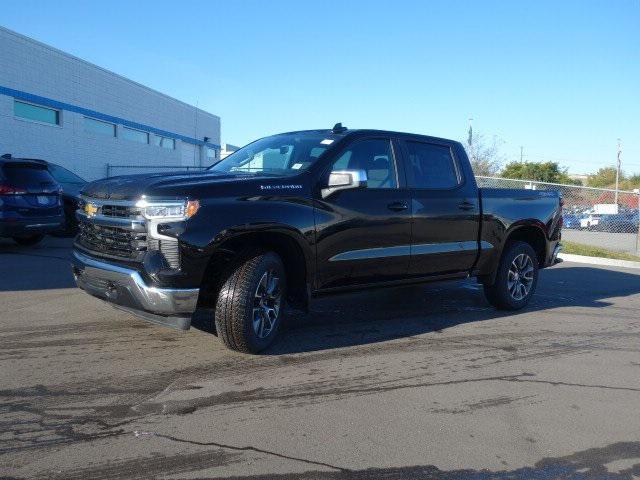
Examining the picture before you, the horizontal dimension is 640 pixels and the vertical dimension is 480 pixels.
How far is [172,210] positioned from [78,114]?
18.4 m

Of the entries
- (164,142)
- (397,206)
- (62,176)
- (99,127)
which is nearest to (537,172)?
(164,142)

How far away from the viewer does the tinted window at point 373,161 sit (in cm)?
587

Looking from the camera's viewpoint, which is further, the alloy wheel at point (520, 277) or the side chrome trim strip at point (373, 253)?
the alloy wheel at point (520, 277)

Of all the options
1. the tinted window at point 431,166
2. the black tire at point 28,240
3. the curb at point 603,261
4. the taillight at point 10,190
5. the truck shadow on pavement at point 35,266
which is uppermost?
the tinted window at point 431,166

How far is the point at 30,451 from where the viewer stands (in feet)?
10.8

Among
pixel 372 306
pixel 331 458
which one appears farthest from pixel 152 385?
pixel 372 306

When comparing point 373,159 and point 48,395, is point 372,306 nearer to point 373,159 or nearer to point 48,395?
point 373,159

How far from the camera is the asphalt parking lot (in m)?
3.31

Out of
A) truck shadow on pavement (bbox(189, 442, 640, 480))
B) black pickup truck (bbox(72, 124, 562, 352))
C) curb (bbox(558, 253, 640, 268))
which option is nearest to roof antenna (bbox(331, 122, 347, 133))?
black pickup truck (bbox(72, 124, 562, 352))

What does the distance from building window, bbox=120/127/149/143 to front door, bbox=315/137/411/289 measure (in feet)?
66.6

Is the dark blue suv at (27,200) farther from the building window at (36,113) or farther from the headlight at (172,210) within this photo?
the building window at (36,113)

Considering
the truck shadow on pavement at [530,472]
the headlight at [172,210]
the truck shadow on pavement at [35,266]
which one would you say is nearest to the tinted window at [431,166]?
the headlight at [172,210]

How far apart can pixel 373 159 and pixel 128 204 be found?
2480mm

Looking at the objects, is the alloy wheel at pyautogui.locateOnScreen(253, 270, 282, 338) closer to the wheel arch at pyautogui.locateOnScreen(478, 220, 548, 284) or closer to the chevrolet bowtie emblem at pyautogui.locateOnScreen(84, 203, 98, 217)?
the chevrolet bowtie emblem at pyautogui.locateOnScreen(84, 203, 98, 217)
